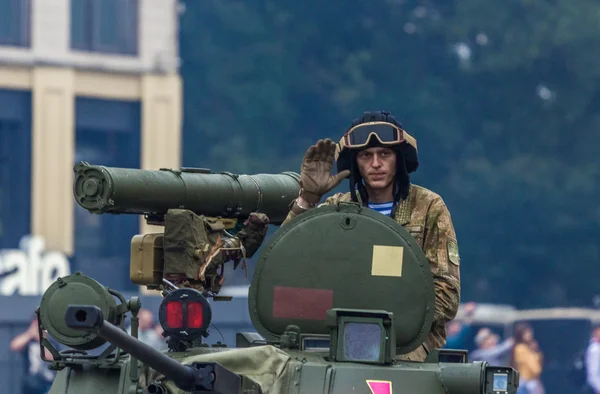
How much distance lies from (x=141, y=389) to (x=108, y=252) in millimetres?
33752

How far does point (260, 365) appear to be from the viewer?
889cm

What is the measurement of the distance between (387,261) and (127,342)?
1.90 metres

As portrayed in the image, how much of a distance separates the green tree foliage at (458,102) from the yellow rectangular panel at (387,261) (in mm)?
34632

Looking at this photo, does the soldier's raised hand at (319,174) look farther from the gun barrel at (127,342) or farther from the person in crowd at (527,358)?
the person in crowd at (527,358)

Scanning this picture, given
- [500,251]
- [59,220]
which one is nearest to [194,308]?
[59,220]

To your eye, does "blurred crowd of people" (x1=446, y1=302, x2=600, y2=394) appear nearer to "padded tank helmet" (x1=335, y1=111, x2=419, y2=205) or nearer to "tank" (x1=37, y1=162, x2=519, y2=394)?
"padded tank helmet" (x1=335, y1=111, x2=419, y2=205)

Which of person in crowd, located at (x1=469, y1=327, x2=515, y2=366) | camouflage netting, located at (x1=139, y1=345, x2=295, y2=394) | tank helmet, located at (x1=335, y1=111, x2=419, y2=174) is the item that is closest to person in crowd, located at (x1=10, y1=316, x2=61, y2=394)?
person in crowd, located at (x1=469, y1=327, x2=515, y2=366)

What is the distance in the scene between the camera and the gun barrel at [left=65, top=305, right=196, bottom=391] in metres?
7.66

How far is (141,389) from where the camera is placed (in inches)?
364

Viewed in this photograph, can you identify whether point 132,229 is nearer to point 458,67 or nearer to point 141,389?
point 458,67

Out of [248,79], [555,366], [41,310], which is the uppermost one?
[248,79]

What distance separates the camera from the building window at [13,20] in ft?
131

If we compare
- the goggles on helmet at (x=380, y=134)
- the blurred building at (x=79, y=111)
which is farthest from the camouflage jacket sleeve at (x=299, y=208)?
the blurred building at (x=79, y=111)

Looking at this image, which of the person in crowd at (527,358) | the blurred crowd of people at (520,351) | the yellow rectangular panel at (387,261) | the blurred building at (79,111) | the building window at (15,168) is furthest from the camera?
the building window at (15,168)
